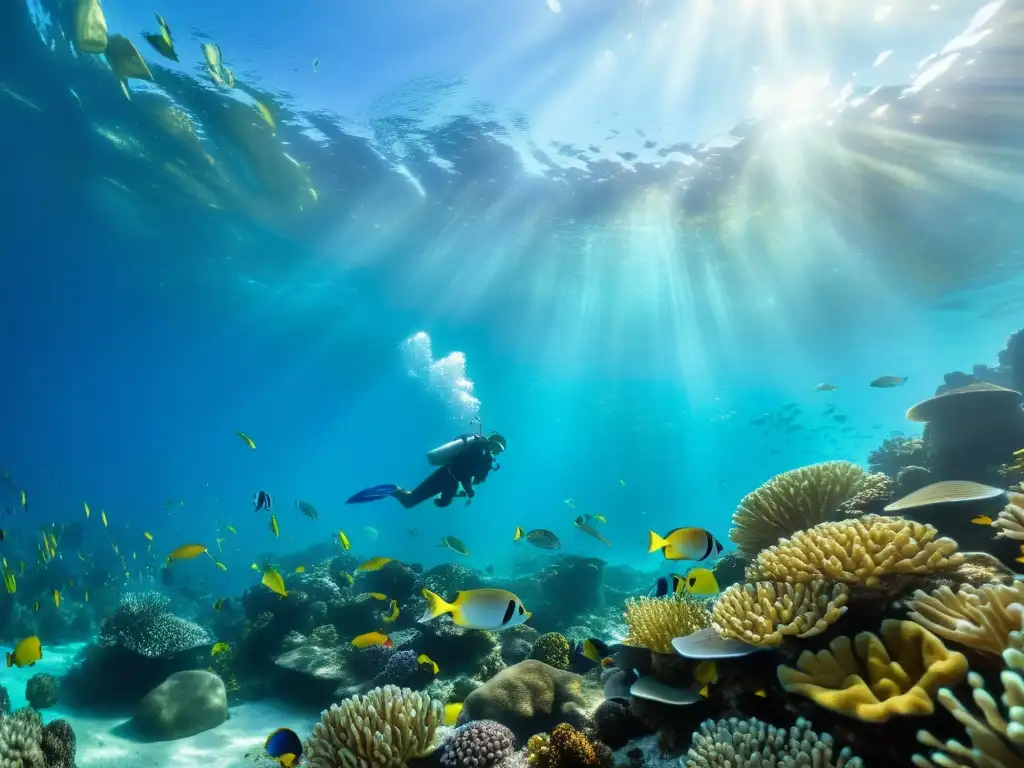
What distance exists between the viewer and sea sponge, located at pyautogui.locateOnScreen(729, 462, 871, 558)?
5477 millimetres

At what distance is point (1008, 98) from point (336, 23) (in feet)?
65.4

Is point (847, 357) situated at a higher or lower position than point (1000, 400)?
higher

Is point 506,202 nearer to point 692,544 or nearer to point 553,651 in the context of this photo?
point 553,651

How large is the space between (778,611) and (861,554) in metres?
0.65

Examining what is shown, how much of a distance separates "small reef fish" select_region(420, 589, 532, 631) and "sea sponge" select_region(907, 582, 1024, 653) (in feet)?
7.71

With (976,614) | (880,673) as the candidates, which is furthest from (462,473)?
(976,614)

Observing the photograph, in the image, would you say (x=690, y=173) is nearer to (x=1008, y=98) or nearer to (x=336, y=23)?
(x=1008, y=98)

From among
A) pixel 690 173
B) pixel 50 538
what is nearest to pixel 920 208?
pixel 690 173

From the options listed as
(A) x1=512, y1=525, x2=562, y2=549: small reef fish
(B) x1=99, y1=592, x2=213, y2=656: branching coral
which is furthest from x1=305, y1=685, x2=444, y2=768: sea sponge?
(B) x1=99, y1=592, x2=213, y2=656: branching coral

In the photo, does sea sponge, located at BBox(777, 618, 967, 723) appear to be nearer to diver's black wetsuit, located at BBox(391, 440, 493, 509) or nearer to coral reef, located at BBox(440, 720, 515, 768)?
coral reef, located at BBox(440, 720, 515, 768)

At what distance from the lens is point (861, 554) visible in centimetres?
318

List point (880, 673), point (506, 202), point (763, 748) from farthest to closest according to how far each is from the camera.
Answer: point (506, 202) → point (763, 748) → point (880, 673)

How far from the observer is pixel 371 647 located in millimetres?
8336

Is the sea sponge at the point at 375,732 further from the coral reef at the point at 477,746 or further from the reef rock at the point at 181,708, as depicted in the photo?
the reef rock at the point at 181,708
